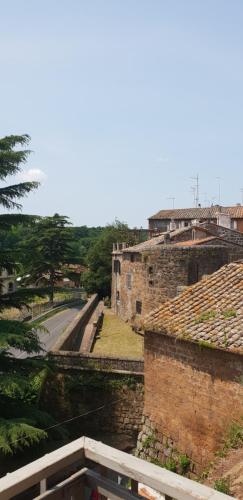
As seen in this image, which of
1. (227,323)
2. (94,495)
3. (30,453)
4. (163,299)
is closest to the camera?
(94,495)

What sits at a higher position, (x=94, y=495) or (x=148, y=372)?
(x=94, y=495)

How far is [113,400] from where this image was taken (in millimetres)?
15398

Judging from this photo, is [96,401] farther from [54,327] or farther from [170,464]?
[54,327]

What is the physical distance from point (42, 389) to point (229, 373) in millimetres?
9240

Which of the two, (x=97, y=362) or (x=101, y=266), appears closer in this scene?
(x=97, y=362)

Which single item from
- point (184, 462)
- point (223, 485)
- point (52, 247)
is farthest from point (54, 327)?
point (223, 485)

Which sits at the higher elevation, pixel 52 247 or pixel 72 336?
pixel 52 247

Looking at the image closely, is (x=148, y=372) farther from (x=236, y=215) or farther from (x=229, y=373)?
(x=236, y=215)

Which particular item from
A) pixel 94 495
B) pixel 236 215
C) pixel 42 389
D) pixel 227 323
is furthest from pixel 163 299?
pixel 236 215

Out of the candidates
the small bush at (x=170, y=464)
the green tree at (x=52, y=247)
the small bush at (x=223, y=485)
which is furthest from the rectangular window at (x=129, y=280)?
the small bush at (x=223, y=485)

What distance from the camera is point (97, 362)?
51.5ft

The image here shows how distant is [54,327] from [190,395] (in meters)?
26.0

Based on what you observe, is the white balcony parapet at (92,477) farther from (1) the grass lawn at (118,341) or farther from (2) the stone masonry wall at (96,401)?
(1) the grass lawn at (118,341)

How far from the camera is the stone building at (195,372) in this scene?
885 cm
